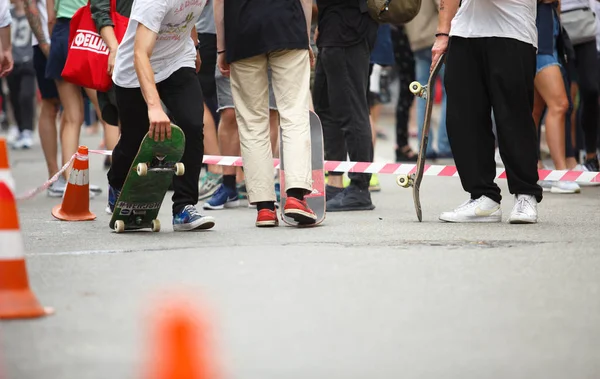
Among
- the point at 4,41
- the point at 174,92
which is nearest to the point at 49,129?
the point at 4,41

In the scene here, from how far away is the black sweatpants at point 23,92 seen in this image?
48.1 ft

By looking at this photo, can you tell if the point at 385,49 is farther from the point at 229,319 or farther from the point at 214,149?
the point at 229,319

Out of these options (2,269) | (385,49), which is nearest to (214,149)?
(385,49)

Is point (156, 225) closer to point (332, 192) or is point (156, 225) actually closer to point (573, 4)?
point (332, 192)

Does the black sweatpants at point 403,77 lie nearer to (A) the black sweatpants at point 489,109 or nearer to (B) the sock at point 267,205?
(A) the black sweatpants at point 489,109

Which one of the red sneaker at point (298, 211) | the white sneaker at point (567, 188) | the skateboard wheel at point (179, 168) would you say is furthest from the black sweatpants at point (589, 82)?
the skateboard wheel at point (179, 168)

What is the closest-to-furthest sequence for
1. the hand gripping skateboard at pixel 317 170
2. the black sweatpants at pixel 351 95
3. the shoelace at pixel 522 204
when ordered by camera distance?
1. the shoelace at pixel 522 204
2. the hand gripping skateboard at pixel 317 170
3. the black sweatpants at pixel 351 95

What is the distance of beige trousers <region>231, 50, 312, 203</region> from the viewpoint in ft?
22.0

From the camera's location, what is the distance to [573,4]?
9711 mm

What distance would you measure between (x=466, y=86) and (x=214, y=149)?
8.99 ft

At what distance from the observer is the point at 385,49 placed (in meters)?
9.84

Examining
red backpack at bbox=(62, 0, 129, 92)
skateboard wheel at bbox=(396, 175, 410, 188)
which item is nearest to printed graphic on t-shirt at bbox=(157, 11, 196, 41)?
red backpack at bbox=(62, 0, 129, 92)

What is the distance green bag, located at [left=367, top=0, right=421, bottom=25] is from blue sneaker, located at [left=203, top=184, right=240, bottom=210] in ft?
5.88

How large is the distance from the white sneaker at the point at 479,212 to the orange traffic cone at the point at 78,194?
226 cm
